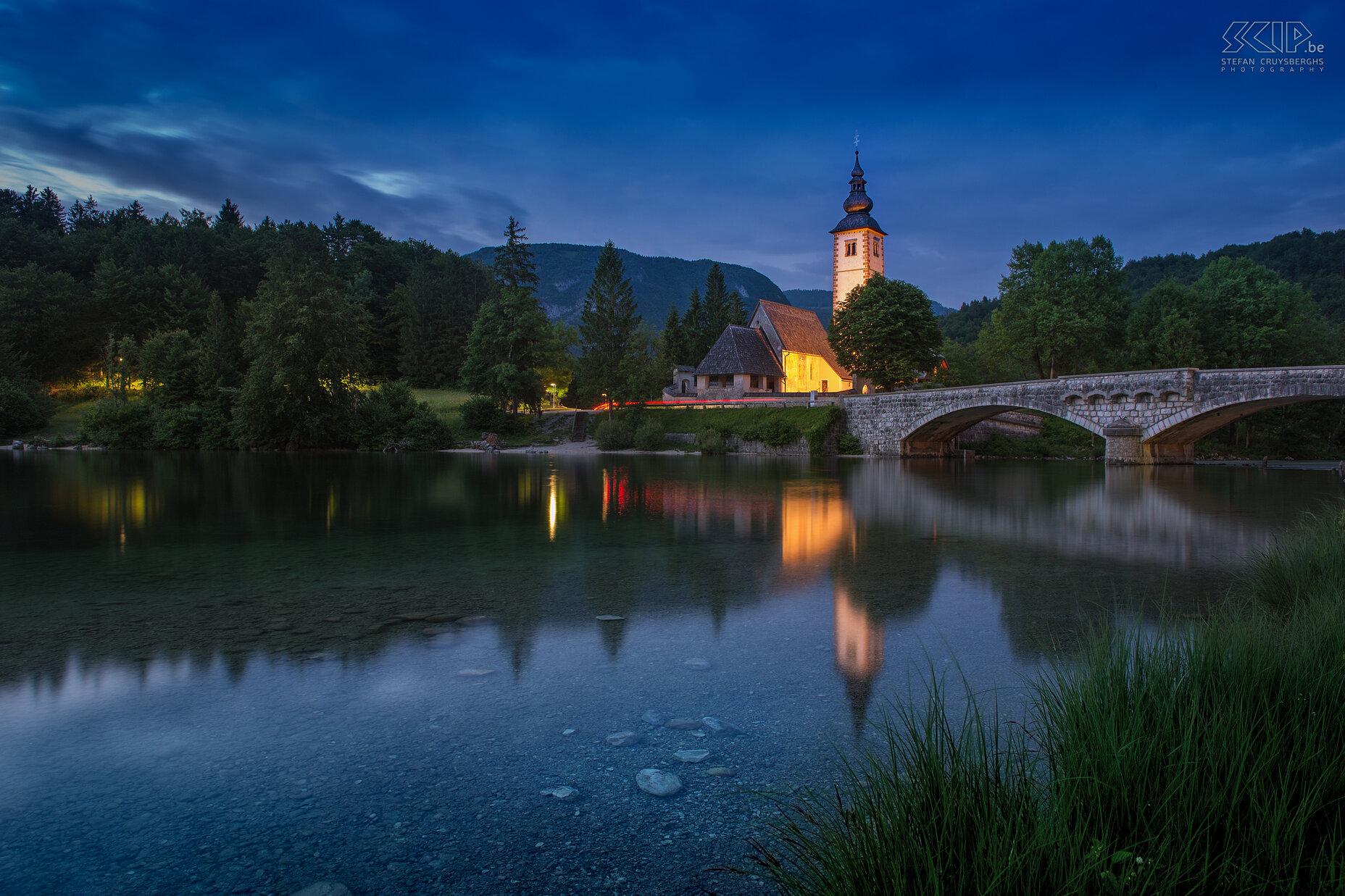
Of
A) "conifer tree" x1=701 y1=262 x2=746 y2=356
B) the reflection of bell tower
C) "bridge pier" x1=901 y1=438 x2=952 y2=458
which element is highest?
"conifer tree" x1=701 y1=262 x2=746 y2=356

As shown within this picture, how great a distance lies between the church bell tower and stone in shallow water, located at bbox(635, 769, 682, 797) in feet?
203

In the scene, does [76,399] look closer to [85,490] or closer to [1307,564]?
[85,490]

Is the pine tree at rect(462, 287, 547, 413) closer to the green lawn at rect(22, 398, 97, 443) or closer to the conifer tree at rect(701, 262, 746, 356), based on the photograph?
the conifer tree at rect(701, 262, 746, 356)

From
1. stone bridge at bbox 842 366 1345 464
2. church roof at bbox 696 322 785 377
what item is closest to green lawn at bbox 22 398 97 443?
church roof at bbox 696 322 785 377

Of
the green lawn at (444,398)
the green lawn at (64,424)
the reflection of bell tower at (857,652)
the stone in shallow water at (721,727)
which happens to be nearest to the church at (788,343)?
the green lawn at (444,398)

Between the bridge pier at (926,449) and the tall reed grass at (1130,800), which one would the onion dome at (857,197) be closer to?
the bridge pier at (926,449)

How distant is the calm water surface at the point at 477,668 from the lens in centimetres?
334

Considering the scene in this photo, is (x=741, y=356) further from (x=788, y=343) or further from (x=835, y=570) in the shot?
(x=835, y=570)

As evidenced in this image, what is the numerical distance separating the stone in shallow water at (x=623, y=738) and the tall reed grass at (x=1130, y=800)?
1215mm

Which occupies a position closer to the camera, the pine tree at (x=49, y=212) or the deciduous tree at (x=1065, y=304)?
the deciduous tree at (x=1065, y=304)

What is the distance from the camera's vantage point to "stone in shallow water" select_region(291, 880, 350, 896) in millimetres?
2986

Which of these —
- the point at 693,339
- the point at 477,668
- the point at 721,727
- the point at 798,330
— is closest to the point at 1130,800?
the point at 721,727

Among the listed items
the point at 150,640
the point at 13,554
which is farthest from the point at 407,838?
the point at 13,554

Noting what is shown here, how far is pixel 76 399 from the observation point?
217 ft
